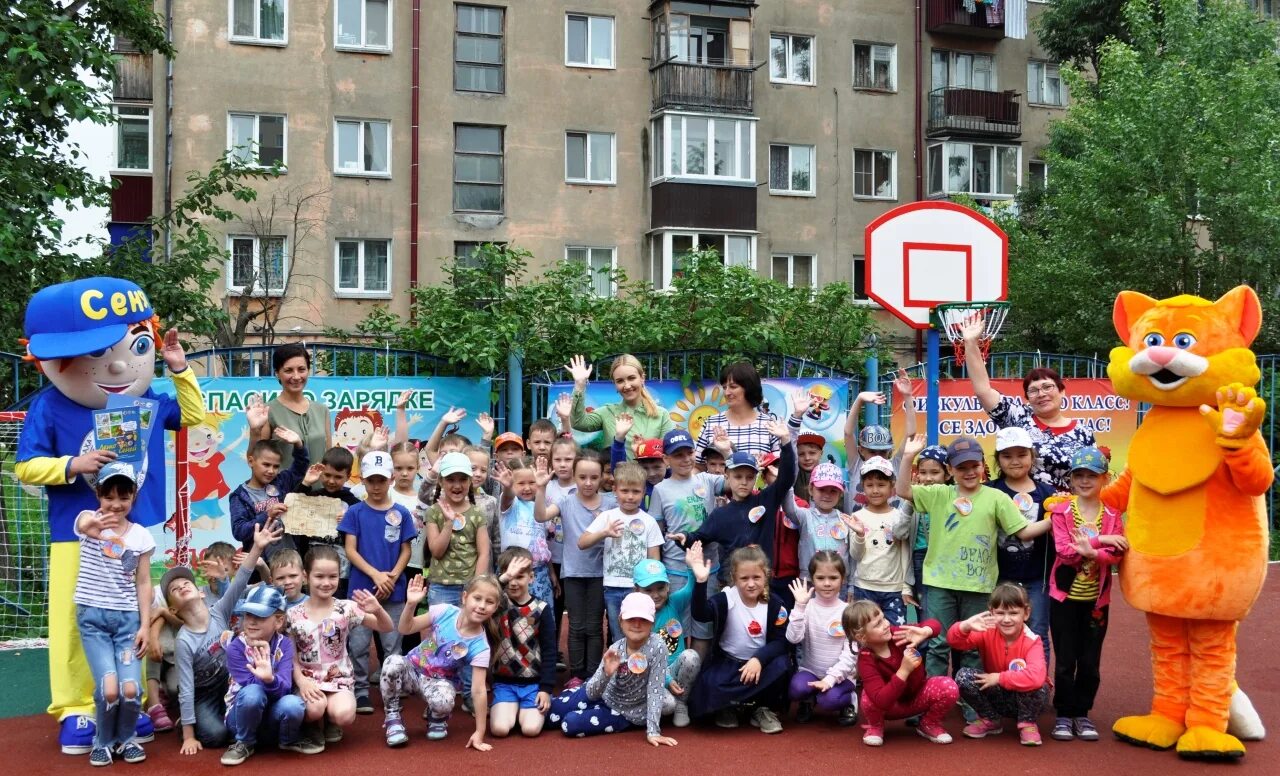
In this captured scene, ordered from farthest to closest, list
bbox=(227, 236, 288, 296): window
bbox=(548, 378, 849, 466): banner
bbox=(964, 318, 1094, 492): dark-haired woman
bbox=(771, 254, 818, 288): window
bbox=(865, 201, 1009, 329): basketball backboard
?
1. bbox=(771, 254, 818, 288): window
2. bbox=(227, 236, 288, 296): window
3. bbox=(548, 378, 849, 466): banner
4. bbox=(865, 201, 1009, 329): basketball backboard
5. bbox=(964, 318, 1094, 492): dark-haired woman

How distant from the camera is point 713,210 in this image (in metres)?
25.1

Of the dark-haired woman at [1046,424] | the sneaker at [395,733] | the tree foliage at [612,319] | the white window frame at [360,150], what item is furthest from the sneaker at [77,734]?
the white window frame at [360,150]

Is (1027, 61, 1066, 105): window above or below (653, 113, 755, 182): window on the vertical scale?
above

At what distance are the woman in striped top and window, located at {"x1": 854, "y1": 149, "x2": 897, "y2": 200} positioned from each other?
19774 mm

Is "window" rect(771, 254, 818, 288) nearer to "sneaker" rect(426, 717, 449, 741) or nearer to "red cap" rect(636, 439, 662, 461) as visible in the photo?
"red cap" rect(636, 439, 662, 461)

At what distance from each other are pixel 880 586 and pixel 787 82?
67.1ft

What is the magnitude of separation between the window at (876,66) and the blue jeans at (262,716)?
23.0 m

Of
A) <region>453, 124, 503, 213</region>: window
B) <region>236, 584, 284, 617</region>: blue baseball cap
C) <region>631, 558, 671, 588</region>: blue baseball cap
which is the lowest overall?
<region>236, 584, 284, 617</region>: blue baseball cap

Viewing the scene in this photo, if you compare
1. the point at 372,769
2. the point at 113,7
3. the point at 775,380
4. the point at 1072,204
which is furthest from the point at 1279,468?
the point at 113,7

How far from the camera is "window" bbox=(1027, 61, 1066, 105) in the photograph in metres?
28.5

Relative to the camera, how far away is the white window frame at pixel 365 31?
23125 mm

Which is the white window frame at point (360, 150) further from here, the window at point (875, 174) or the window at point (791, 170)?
the window at point (875, 174)

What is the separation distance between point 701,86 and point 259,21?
8399 mm

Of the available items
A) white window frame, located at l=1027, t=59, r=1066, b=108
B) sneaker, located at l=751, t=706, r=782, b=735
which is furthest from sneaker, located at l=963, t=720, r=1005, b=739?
white window frame, located at l=1027, t=59, r=1066, b=108
